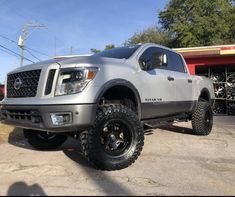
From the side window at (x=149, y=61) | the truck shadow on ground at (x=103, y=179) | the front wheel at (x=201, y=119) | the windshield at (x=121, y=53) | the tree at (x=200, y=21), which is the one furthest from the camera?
the tree at (x=200, y=21)

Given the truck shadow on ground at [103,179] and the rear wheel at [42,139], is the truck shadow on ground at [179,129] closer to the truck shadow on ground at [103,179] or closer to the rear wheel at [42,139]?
the rear wheel at [42,139]

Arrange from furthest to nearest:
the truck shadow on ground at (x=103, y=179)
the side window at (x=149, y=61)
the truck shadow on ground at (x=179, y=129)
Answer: the truck shadow on ground at (x=179, y=129)
the side window at (x=149, y=61)
the truck shadow on ground at (x=103, y=179)

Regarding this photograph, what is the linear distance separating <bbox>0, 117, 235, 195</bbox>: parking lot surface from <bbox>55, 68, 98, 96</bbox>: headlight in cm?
118

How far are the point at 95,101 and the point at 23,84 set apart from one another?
1304 mm

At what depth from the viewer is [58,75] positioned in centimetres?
504

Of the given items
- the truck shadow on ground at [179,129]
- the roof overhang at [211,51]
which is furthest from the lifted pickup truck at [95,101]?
the roof overhang at [211,51]

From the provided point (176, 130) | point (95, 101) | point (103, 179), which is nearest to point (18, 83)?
point (95, 101)

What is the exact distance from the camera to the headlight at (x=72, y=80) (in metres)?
4.95

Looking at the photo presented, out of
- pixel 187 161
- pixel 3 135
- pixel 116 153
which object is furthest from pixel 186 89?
pixel 3 135

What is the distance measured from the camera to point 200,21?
39844 mm

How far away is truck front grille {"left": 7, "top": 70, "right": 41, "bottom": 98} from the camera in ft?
17.4

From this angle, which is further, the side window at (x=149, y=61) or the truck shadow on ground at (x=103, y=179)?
the side window at (x=149, y=61)

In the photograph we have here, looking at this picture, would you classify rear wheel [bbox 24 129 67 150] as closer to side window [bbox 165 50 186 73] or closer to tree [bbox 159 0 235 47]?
side window [bbox 165 50 186 73]

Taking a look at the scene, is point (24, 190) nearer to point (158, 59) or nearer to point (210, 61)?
point (158, 59)
